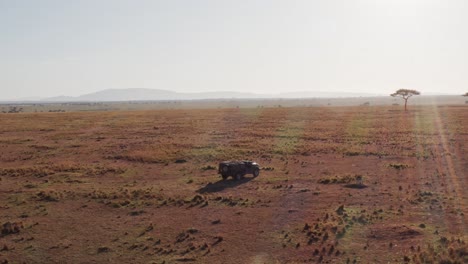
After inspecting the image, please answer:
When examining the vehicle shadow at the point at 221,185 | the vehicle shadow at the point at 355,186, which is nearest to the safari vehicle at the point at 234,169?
the vehicle shadow at the point at 221,185

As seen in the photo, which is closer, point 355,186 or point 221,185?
point 355,186

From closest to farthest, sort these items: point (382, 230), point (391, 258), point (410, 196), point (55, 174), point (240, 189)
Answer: point (391, 258) → point (382, 230) → point (410, 196) → point (240, 189) → point (55, 174)

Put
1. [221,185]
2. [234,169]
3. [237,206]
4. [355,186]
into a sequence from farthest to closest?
[234,169] < [221,185] < [355,186] < [237,206]

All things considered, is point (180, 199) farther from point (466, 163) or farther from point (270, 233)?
point (466, 163)

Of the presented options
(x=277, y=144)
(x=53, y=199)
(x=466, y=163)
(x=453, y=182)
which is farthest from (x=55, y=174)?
(x=466, y=163)

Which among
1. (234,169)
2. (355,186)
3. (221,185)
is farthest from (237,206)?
(355,186)

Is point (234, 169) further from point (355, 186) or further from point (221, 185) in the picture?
point (355, 186)

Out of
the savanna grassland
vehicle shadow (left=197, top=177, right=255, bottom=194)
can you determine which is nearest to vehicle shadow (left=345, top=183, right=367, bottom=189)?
the savanna grassland
